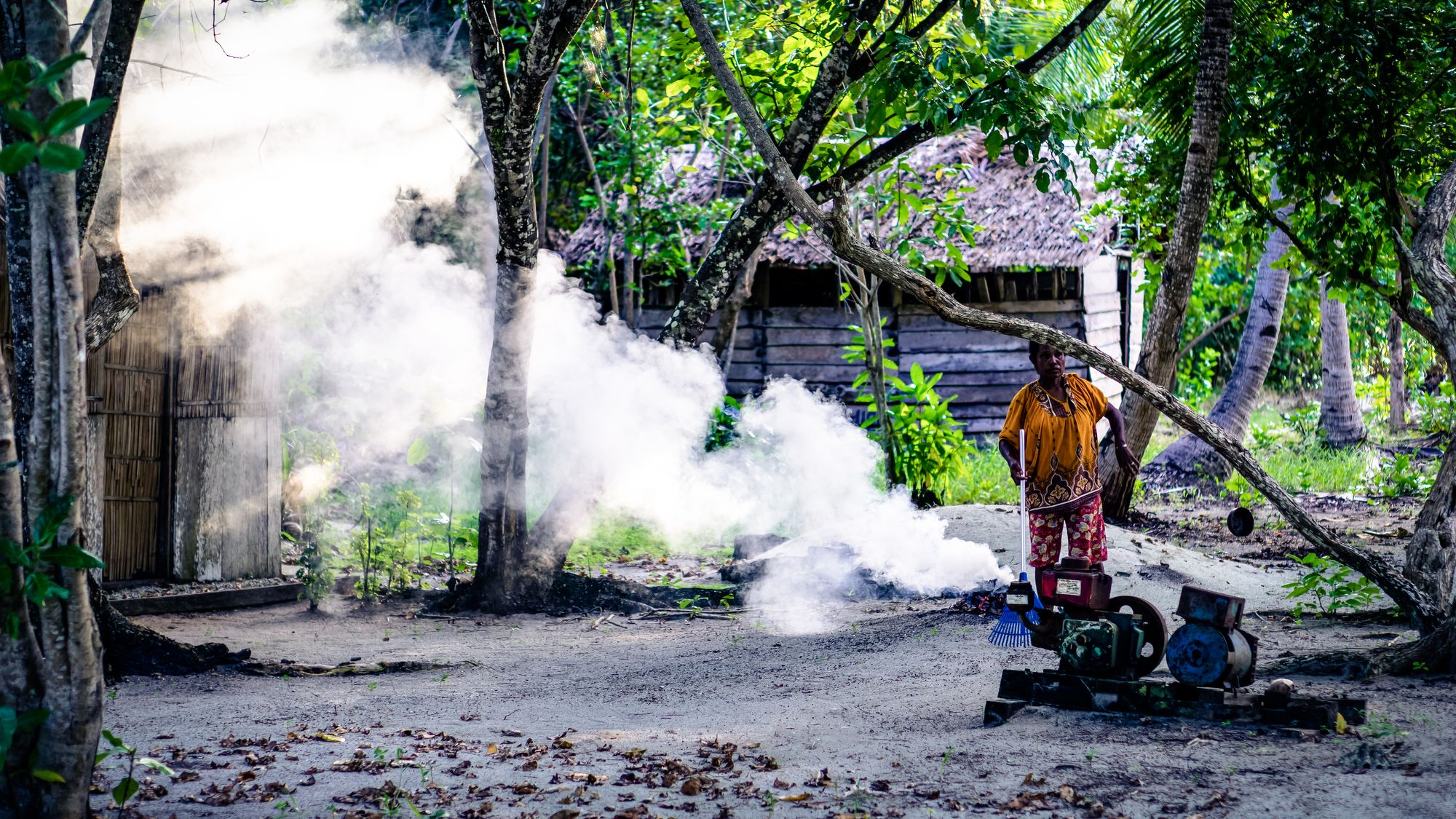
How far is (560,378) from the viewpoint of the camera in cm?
916

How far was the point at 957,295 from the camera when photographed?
47.3ft

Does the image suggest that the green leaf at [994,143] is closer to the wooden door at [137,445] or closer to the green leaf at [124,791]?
the green leaf at [124,791]

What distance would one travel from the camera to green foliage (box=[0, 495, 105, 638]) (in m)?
2.77

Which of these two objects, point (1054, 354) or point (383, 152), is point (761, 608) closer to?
point (1054, 354)

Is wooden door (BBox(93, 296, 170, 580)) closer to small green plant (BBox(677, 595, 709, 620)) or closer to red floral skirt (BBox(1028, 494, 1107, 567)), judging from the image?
small green plant (BBox(677, 595, 709, 620))

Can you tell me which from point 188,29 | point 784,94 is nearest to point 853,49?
point 784,94

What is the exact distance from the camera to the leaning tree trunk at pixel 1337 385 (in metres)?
13.8

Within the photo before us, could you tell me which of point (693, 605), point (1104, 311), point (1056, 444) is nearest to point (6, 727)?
point (1056, 444)

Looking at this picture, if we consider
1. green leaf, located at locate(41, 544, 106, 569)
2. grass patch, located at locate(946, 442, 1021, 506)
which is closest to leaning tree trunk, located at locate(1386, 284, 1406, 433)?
grass patch, located at locate(946, 442, 1021, 506)

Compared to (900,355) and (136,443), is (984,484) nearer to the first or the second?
(900,355)

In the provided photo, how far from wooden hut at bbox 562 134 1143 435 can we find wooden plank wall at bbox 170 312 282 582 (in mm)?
5956

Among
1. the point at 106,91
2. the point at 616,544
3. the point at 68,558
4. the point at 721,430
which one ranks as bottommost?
the point at 616,544

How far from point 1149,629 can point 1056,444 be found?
1089 millimetres

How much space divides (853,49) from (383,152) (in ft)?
17.5
